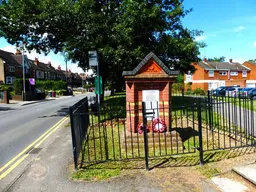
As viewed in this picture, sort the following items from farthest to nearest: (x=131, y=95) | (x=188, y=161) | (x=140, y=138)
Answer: (x=131, y=95)
(x=140, y=138)
(x=188, y=161)

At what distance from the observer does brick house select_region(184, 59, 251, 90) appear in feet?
166

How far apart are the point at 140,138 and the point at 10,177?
11.3 feet

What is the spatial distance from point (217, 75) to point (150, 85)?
159 feet

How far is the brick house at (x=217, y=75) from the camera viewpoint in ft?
166

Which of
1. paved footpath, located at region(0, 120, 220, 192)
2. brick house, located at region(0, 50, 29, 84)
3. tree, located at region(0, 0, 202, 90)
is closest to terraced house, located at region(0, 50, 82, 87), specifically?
brick house, located at region(0, 50, 29, 84)

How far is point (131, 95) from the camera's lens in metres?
7.47

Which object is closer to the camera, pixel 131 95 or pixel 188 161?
pixel 188 161

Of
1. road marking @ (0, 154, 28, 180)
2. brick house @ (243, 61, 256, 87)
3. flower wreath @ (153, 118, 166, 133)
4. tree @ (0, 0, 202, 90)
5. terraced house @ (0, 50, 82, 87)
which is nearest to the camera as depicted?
road marking @ (0, 154, 28, 180)

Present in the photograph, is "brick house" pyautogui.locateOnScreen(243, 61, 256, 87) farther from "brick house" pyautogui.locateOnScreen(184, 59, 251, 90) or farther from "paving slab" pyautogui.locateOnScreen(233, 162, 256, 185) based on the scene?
"paving slab" pyautogui.locateOnScreen(233, 162, 256, 185)

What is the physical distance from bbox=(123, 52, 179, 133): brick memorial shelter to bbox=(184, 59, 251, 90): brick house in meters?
43.7

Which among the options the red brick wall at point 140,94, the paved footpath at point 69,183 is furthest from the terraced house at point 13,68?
the paved footpath at point 69,183

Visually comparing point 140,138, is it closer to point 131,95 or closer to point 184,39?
point 131,95

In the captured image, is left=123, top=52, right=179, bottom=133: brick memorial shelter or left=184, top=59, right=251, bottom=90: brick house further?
left=184, top=59, right=251, bottom=90: brick house

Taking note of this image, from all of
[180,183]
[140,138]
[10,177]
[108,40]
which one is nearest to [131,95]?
[140,138]
